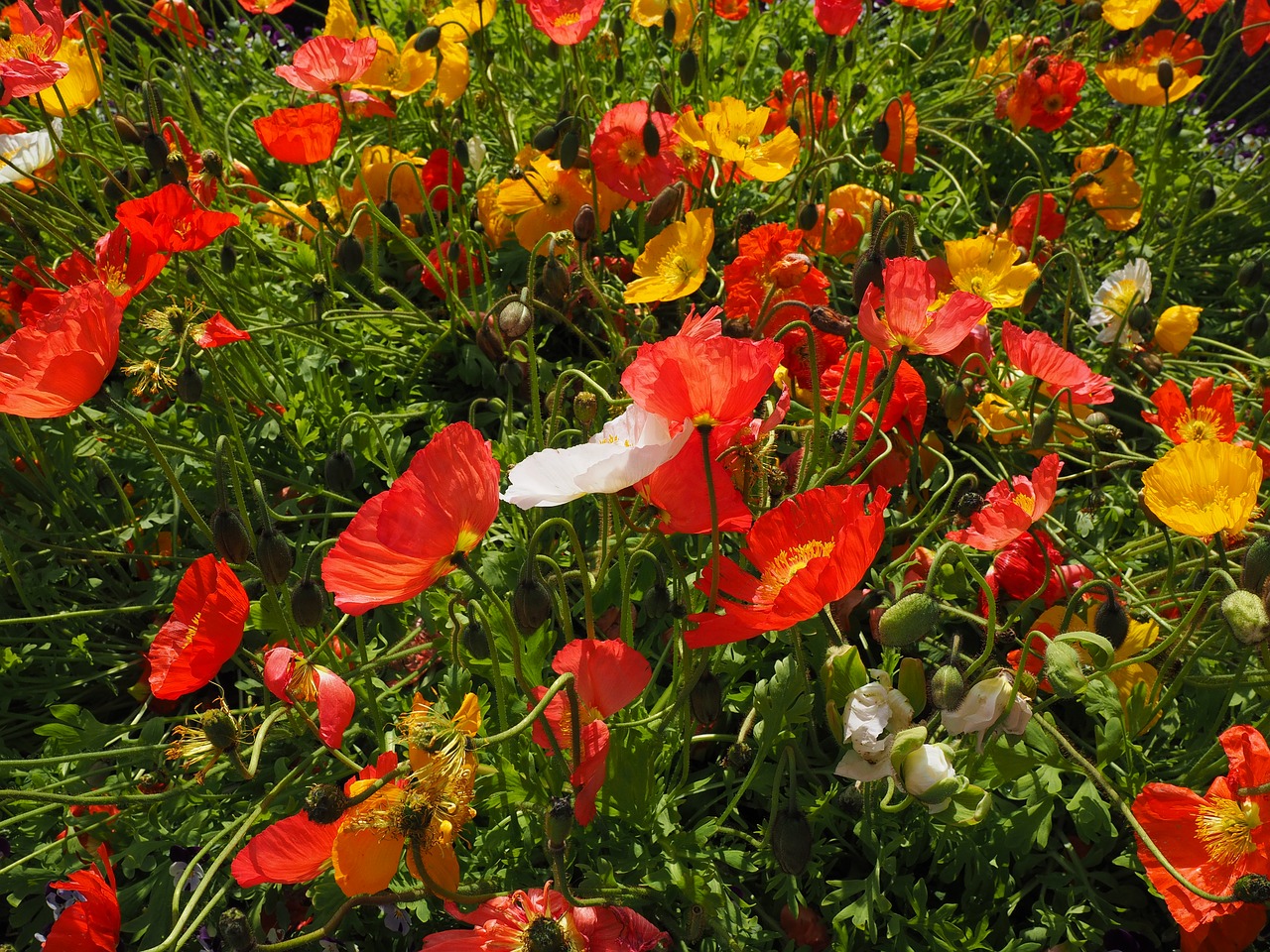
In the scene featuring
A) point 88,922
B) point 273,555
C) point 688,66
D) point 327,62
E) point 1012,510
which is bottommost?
point 88,922

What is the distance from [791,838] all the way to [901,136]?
1.45 m

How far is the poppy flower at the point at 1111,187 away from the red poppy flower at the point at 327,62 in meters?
1.57

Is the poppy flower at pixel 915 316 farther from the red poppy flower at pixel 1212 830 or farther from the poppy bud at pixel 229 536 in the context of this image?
the poppy bud at pixel 229 536

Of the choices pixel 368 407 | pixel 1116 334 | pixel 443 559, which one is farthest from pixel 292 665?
pixel 1116 334

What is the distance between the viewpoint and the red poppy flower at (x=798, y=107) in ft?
7.16

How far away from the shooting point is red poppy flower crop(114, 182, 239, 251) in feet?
4.72

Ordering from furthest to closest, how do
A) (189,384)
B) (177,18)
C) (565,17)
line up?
(177,18) → (565,17) → (189,384)

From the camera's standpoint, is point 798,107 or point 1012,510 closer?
point 1012,510

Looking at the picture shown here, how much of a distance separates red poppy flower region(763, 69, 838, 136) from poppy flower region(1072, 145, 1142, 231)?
1.95 feet

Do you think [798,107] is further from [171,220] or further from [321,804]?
[321,804]

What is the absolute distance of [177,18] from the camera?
2.48m

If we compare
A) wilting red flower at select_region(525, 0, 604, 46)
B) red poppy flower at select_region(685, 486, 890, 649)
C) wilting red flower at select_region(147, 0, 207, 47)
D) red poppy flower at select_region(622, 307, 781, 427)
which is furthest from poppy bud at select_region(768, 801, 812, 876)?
wilting red flower at select_region(147, 0, 207, 47)

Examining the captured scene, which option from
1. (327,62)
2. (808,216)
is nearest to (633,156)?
(808,216)

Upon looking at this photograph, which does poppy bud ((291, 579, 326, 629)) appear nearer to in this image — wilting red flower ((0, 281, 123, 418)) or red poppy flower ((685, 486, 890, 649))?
wilting red flower ((0, 281, 123, 418))
